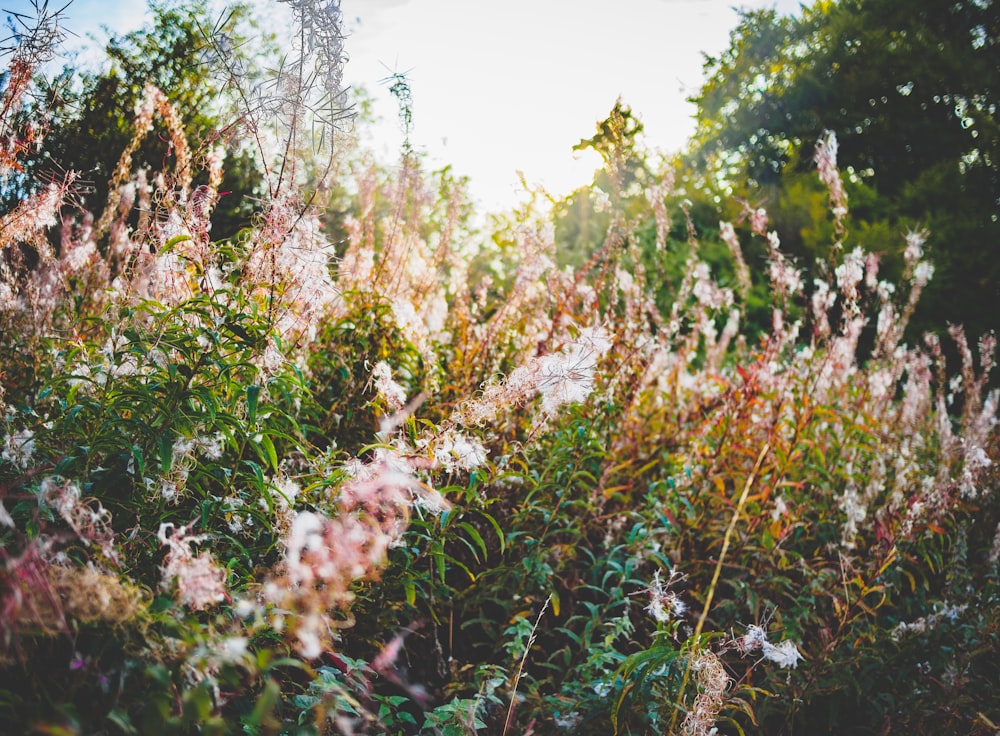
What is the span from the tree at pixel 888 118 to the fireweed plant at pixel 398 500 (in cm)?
1095

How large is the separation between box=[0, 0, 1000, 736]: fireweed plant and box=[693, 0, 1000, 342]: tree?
10953 millimetres

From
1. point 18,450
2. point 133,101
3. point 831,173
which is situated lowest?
point 18,450

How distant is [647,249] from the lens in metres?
10.8

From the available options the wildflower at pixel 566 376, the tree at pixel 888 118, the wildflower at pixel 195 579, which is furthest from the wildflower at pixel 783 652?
the tree at pixel 888 118

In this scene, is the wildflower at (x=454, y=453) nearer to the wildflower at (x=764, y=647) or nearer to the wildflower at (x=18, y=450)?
the wildflower at (x=764, y=647)

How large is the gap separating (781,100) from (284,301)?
20.0m

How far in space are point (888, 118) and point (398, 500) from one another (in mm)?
19458

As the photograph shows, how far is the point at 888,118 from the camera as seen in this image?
16047mm

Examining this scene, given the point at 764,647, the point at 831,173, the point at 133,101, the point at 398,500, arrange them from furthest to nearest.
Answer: the point at 133,101
the point at 831,173
the point at 764,647
the point at 398,500

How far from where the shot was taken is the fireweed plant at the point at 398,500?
3.92 feet

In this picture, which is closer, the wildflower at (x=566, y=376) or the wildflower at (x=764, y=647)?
the wildflower at (x=566, y=376)

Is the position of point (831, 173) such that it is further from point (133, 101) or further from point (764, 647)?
point (133, 101)

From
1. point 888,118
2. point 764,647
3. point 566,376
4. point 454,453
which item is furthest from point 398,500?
point 888,118

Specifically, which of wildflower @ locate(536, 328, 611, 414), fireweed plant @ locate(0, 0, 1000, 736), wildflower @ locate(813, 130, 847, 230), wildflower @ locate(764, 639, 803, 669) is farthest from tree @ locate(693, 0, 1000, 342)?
wildflower @ locate(536, 328, 611, 414)
